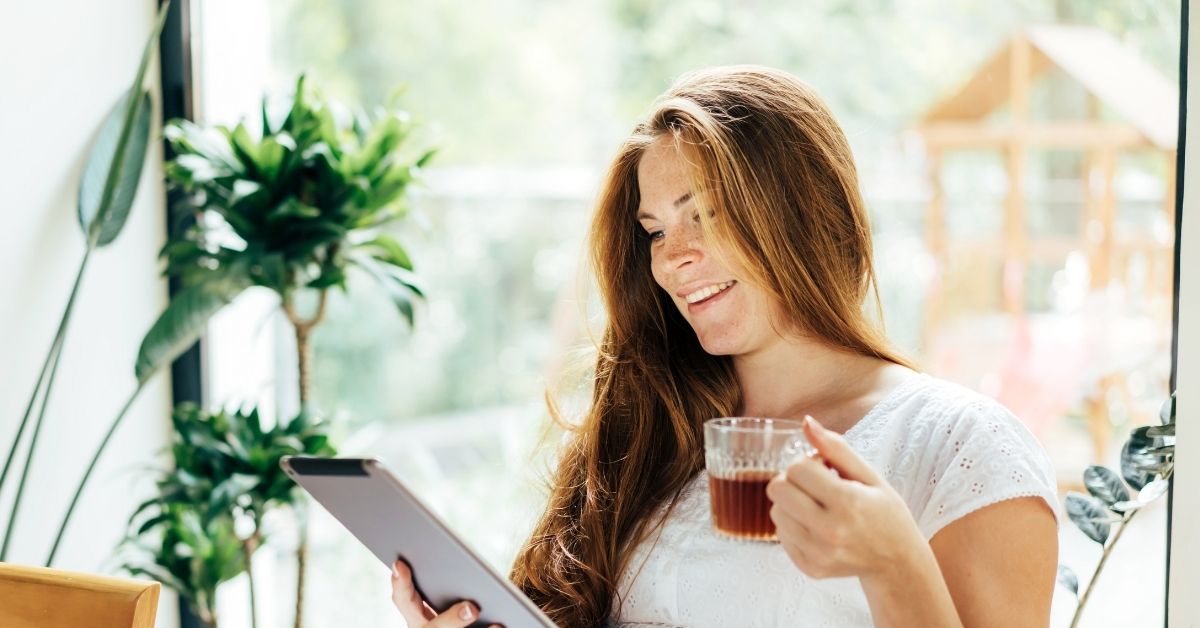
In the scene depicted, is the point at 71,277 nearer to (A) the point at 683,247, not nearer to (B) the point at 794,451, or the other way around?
(A) the point at 683,247

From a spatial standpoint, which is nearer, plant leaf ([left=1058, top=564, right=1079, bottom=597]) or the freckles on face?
the freckles on face

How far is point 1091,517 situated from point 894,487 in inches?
18.7

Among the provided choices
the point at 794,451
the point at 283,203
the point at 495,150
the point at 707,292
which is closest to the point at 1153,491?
the point at 707,292

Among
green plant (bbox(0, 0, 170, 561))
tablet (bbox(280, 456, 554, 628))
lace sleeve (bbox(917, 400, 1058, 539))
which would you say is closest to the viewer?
tablet (bbox(280, 456, 554, 628))

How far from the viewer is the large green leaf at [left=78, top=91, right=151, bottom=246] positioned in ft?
6.73

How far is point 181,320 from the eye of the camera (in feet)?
6.61

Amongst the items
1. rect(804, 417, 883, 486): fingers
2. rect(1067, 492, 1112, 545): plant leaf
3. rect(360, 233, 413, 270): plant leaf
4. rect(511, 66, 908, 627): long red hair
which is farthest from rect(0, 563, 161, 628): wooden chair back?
rect(1067, 492, 1112, 545): plant leaf

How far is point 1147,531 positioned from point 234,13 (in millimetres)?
2247

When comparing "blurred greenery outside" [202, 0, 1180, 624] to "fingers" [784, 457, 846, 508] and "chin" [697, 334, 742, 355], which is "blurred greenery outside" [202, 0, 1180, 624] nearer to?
"chin" [697, 334, 742, 355]

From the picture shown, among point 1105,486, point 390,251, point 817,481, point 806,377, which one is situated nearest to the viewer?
point 817,481

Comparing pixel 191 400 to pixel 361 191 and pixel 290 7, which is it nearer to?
pixel 361 191

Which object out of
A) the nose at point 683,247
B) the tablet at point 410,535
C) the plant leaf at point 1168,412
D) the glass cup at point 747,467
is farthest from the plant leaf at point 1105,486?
the tablet at point 410,535

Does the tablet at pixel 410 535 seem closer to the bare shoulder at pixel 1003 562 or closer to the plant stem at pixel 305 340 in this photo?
the bare shoulder at pixel 1003 562

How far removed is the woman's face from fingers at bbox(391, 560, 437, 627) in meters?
0.48
